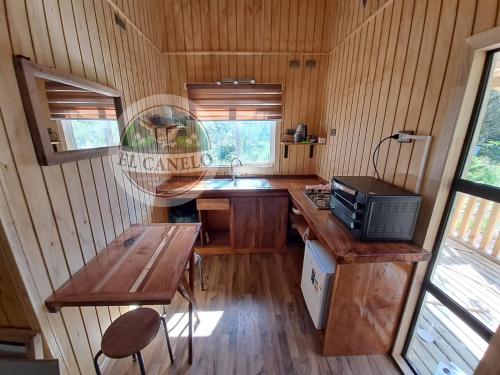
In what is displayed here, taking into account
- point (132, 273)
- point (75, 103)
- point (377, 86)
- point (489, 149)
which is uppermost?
point (377, 86)

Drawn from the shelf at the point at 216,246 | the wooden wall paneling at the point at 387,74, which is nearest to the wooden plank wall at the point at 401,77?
the wooden wall paneling at the point at 387,74

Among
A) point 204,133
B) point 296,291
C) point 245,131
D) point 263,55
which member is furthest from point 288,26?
point 296,291

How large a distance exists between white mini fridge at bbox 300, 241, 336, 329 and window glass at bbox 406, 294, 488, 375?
612 millimetres

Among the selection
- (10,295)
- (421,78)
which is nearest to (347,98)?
(421,78)

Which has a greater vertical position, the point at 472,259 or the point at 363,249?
the point at 363,249

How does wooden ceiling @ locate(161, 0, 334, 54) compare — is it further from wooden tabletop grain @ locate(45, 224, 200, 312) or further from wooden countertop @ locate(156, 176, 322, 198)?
wooden tabletop grain @ locate(45, 224, 200, 312)

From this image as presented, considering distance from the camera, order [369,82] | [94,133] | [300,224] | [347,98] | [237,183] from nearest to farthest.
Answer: [94,133], [369,82], [347,98], [300,224], [237,183]

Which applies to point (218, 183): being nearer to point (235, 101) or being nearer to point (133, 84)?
point (235, 101)

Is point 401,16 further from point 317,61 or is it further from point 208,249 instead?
point 208,249

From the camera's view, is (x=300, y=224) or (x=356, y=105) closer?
(x=356, y=105)

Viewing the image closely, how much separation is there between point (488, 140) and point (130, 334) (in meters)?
2.15

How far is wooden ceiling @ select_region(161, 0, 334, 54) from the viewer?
255 cm

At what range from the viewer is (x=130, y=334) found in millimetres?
1198

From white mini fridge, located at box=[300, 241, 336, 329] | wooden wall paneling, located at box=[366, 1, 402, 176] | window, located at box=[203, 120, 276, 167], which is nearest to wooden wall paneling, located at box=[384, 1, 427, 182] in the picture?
wooden wall paneling, located at box=[366, 1, 402, 176]
